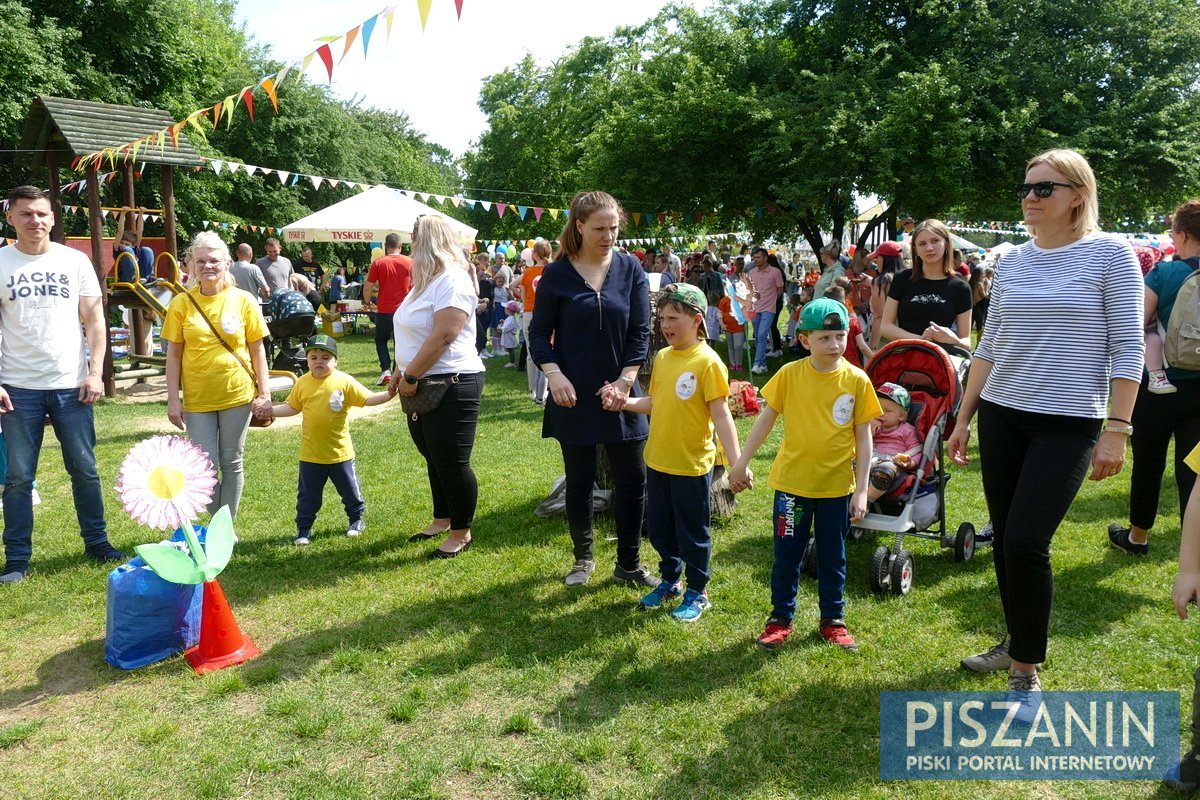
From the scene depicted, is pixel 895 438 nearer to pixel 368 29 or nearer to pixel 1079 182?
pixel 1079 182

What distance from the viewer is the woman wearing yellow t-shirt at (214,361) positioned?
15.9 feet

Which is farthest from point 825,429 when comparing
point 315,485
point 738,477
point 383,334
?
point 383,334

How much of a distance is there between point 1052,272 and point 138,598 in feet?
12.6

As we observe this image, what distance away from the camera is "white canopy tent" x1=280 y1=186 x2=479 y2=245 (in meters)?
15.6

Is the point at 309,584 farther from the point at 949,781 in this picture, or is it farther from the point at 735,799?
the point at 949,781

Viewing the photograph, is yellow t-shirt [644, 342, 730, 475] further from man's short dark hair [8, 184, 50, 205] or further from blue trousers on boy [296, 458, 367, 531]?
man's short dark hair [8, 184, 50, 205]

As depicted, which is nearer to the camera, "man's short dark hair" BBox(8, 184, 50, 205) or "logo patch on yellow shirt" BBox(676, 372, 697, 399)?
"logo patch on yellow shirt" BBox(676, 372, 697, 399)

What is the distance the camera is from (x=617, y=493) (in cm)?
450

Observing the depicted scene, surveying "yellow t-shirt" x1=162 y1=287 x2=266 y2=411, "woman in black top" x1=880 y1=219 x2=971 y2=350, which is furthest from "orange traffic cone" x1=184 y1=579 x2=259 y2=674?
"woman in black top" x1=880 y1=219 x2=971 y2=350

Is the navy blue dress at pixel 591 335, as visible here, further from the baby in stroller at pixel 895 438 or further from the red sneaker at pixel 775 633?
the baby in stroller at pixel 895 438

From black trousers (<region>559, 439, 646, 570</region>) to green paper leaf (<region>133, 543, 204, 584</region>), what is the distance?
68.1 inches

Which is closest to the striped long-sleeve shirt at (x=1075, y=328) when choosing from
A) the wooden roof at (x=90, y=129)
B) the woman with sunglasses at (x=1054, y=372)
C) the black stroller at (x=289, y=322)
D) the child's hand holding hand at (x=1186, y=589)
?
the woman with sunglasses at (x=1054, y=372)

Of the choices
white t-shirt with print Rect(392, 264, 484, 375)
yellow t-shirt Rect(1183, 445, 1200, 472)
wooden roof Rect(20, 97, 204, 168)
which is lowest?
yellow t-shirt Rect(1183, 445, 1200, 472)

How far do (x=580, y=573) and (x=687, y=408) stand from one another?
1.19m
